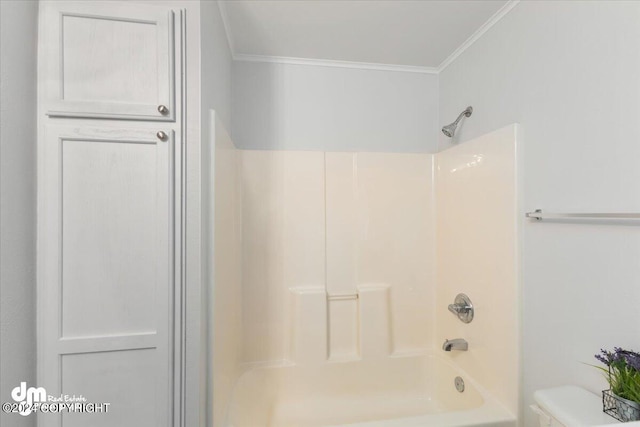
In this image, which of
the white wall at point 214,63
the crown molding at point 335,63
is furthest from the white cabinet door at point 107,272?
the crown molding at point 335,63

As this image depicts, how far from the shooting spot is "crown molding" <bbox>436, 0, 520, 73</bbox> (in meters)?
1.37

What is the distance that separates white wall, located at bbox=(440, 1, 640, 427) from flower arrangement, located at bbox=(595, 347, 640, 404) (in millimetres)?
95

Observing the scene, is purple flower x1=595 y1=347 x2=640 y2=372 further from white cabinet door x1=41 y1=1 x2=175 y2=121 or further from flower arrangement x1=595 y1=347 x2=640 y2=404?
white cabinet door x1=41 y1=1 x2=175 y2=121

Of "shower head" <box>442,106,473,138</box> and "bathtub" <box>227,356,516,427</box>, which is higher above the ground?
"shower head" <box>442,106,473,138</box>

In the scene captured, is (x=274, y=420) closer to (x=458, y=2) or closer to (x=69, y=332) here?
(x=69, y=332)

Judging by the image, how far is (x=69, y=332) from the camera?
98 cm

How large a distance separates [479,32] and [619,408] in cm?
174

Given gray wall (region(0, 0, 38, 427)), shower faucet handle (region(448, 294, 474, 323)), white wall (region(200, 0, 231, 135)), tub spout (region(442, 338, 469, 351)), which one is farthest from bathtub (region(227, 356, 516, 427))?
white wall (region(200, 0, 231, 135))

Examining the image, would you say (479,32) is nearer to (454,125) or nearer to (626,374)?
(454,125)

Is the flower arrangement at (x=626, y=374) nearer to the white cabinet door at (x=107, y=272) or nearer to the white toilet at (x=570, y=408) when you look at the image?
the white toilet at (x=570, y=408)

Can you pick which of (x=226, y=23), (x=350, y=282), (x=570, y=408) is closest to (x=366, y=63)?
(x=226, y=23)

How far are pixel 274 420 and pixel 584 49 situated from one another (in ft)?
7.67

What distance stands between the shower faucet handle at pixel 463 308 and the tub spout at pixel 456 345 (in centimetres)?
12

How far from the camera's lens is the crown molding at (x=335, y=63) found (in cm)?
185
